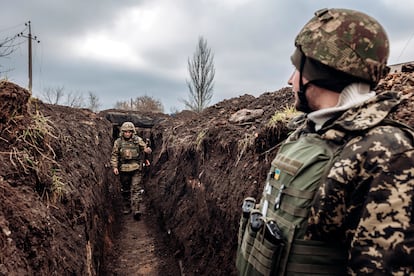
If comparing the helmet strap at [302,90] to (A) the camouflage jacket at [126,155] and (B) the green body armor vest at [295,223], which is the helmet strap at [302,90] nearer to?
(B) the green body armor vest at [295,223]

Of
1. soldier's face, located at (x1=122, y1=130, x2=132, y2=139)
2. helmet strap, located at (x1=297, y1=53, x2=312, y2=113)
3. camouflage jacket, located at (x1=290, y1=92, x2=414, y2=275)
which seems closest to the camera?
camouflage jacket, located at (x1=290, y1=92, x2=414, y2=275)

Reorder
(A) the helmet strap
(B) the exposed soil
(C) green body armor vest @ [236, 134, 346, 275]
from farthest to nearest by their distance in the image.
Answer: (B) the exposed soil, (A) the helmet strap, (C) green body armor vest @ [236, 134, 346, 275]

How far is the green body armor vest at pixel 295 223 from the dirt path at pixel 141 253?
4.61 meters

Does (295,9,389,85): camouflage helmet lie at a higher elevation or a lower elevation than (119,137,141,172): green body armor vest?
higher

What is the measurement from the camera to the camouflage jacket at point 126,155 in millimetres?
9329

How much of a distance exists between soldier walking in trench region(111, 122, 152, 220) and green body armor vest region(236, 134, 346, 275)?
7.75 metres

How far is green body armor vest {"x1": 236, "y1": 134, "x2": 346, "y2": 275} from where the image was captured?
1.60 metres

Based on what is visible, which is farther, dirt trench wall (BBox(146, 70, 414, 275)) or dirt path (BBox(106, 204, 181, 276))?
dirt path (BBox(106, 204, 181, 276))

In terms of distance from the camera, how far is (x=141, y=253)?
23.5 ft

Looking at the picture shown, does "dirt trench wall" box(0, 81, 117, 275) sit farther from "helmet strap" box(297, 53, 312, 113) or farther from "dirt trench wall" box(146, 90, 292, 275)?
"helmet strap" box(297, 53, 312, 113)

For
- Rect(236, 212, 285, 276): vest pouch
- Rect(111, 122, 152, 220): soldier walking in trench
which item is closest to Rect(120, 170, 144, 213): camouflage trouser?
Rect(111, 122, 152, 220): soldier walking in trench

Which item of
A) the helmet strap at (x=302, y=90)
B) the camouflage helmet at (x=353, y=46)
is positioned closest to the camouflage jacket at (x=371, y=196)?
the camouflage helmet at (x=353, y=46)

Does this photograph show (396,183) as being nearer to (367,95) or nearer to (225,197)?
(367,95)

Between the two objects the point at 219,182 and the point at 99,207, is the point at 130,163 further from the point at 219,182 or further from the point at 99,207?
the point at 219,182
